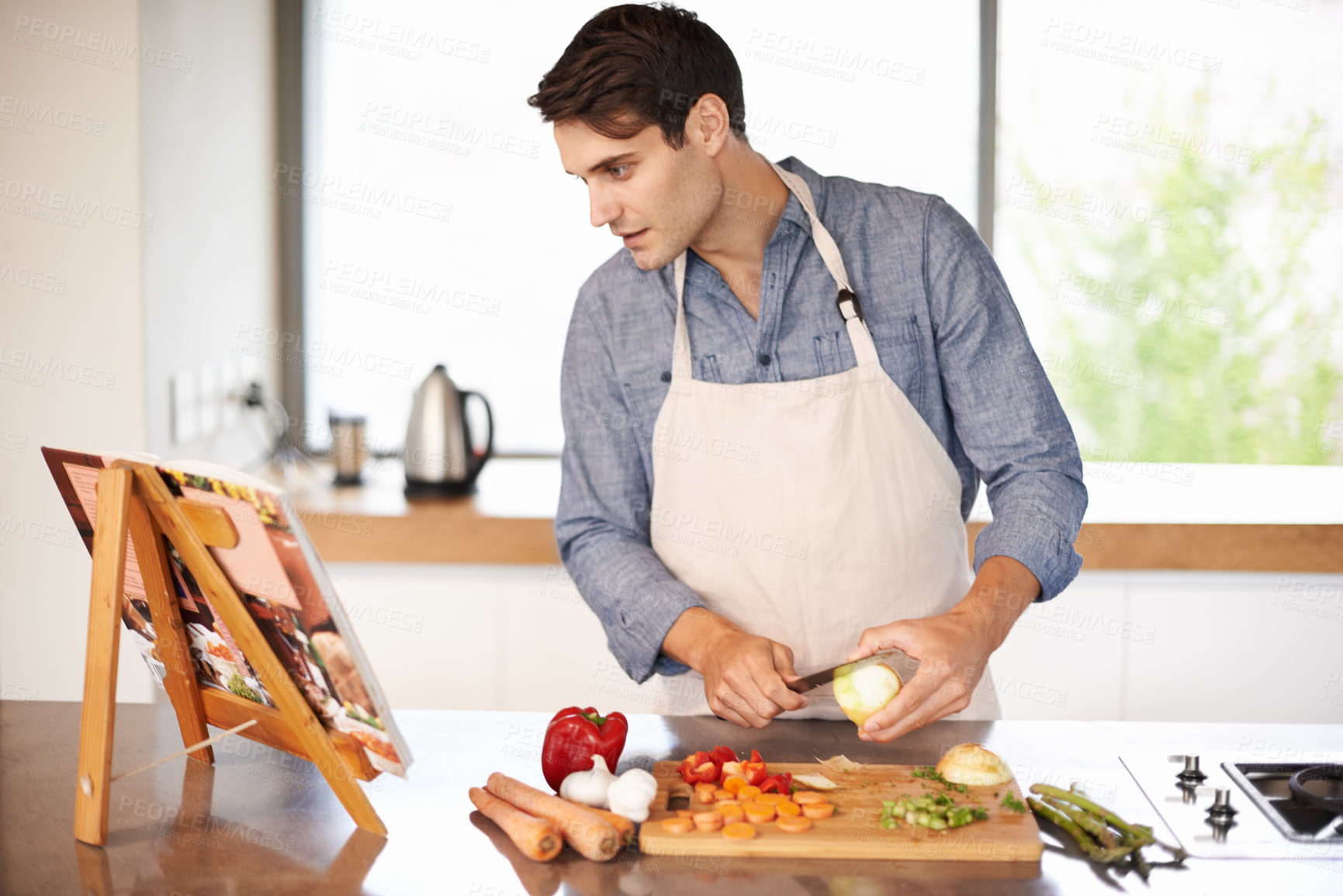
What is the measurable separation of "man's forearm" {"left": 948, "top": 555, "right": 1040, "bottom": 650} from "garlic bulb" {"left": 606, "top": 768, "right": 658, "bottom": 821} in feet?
1.44

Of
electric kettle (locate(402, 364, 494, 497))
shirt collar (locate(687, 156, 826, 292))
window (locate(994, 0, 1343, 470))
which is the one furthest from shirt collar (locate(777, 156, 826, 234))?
window (locate(994, 0, 1343, 470))

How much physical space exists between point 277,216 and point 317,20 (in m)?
0.51

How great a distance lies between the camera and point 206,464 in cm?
107

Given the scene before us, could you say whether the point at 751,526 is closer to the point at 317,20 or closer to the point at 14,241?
the point at 14,241

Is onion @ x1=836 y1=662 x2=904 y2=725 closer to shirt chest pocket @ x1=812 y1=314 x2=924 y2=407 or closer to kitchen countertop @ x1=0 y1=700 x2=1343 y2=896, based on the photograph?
kitchen countertop @ x1=0 y1=700 x2=1343 y2=896

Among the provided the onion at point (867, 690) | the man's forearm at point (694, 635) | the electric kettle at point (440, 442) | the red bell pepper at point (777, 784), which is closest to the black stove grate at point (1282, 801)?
the onion at point (867, 690)

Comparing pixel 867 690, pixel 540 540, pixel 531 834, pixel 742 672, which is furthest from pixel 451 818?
pixel 540 540

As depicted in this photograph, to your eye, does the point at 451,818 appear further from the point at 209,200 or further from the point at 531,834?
the point at 209,200

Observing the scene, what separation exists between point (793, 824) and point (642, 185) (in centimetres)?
82

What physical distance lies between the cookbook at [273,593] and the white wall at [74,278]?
105 cm

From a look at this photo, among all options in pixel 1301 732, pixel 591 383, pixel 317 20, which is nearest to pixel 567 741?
pixel 591 383

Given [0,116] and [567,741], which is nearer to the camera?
[567,741]

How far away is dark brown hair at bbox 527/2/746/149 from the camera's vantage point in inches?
57.2

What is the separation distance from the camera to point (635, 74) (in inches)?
57.3
